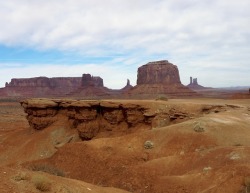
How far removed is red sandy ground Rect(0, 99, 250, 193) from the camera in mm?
10938

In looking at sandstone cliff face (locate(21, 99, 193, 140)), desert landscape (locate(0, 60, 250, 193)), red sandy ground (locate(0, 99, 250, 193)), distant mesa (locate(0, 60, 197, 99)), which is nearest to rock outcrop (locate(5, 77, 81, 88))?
distant mesa (locate(0, 60, 197, 99))

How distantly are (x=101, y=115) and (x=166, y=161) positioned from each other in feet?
37.8

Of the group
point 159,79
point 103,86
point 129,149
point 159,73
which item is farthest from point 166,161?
point 103,86

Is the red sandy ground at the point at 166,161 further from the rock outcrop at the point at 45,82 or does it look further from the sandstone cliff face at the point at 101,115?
the rock outcrop at the point at 45,82

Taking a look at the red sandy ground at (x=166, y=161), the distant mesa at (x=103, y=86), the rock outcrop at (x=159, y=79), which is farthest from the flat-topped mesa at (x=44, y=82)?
the red sandy ground at (x=166, y=161)

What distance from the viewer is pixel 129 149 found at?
1847 cm

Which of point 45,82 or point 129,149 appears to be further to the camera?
point 45,82

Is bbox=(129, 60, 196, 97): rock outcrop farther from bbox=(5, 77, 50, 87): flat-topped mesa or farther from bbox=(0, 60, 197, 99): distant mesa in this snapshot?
bbox=(5, 77, 50, 87): flat-topped mesa

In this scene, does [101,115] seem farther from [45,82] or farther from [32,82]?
[32,82]

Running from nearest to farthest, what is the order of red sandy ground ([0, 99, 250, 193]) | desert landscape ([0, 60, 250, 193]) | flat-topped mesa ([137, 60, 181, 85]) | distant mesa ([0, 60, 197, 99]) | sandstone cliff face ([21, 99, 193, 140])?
desert landscape ([0, 60, 250, 193]), red sandy ground ([0, 99, 250, 193]), sandstone cliff face ([21, 99, 193, 140]), distant mesa ([0, 60, 197, 99]), flat-topped mesa ([137, 60, 181, 85])

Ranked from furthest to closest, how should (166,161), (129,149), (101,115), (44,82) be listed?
(44,82) → (101,115) → (129,149) → (166,161)

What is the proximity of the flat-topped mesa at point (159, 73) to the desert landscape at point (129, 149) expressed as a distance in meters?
89.1

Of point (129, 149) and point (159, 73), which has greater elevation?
point (159, 73)

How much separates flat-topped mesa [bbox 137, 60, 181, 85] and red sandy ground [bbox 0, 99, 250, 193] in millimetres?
93065
